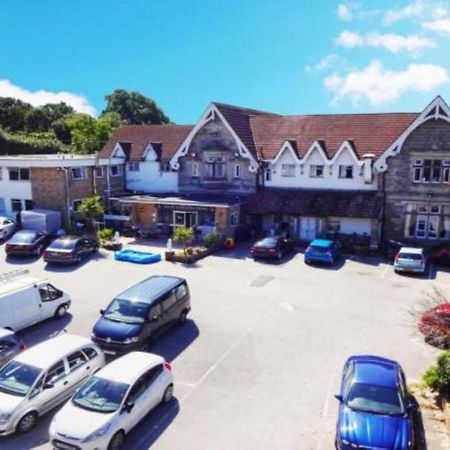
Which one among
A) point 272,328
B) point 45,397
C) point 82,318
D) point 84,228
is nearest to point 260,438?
point 45,397

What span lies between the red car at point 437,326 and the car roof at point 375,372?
5010mm

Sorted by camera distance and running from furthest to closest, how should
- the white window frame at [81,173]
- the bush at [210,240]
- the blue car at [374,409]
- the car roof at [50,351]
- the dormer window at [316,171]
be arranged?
the white window frame at [81,173], the dormer window at [316,171], the bush at [210,240], the car roof at [50,351], the blue car at [374,409]

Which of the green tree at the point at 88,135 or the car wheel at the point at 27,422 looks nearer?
the car wheel at the point at 27,422

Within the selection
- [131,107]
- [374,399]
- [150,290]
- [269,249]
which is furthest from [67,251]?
[131,107]

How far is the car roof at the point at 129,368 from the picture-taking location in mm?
12102

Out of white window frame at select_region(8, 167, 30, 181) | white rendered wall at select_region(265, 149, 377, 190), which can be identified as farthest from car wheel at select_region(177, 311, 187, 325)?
white window frame at select_region(8, 167, 30, 181)

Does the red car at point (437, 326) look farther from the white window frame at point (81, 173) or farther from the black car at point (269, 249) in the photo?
the white window frame at point (81, 173)

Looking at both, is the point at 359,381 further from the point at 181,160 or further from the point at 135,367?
the point at 181,160

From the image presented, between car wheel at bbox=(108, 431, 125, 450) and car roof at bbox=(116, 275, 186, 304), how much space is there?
5.88 m

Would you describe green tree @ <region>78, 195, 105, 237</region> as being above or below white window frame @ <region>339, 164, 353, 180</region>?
→ below

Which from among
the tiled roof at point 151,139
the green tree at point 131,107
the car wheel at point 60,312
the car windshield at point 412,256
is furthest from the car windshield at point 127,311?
the green tree at point 131,107

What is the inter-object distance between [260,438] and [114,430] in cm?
366

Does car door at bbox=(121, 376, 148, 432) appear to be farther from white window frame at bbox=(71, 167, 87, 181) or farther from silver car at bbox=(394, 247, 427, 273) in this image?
white window frame at bbox=(71, 167, 87, 181)

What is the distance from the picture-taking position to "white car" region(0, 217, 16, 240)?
33.3m
